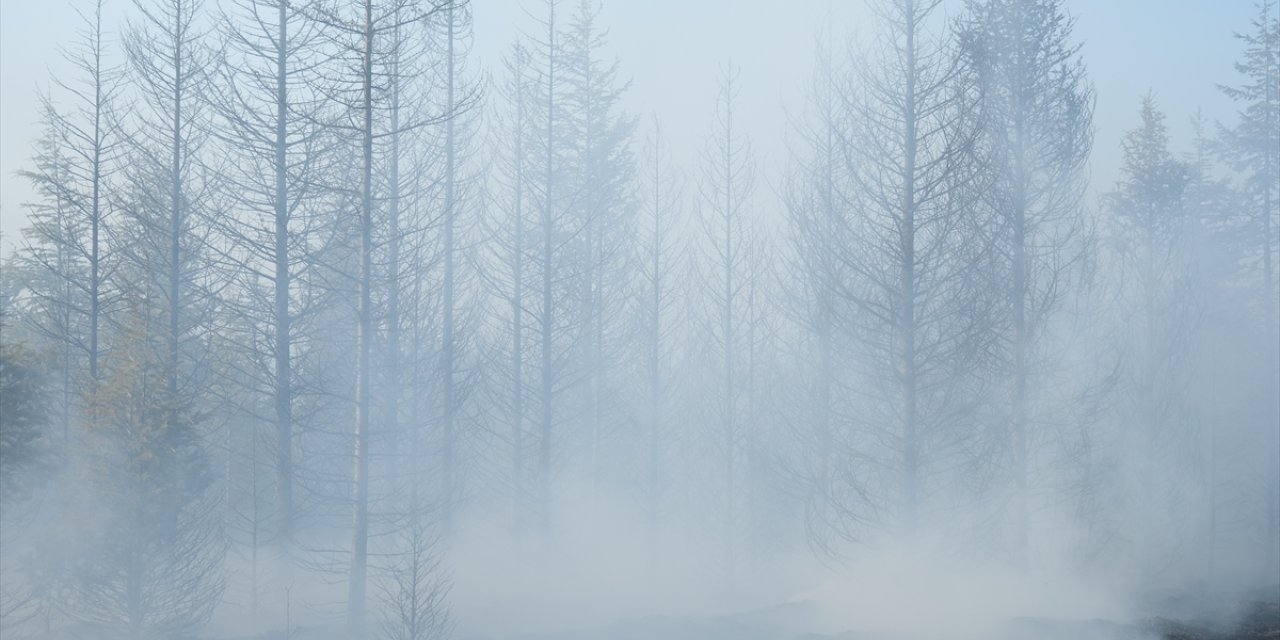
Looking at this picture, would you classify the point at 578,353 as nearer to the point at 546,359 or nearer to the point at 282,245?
the point at 546,359

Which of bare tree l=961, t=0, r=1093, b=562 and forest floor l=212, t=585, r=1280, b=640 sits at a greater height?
bare tree l=961, t=0, r=1093, b=562

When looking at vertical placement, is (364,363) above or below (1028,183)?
below

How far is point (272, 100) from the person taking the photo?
41.7 ft

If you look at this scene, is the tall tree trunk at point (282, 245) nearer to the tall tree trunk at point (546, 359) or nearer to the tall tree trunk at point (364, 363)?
the tall tree trunk at point (364, 363)

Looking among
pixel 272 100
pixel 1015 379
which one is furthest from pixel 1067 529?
pixel 272 100

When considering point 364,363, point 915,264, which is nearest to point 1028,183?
point 915,264

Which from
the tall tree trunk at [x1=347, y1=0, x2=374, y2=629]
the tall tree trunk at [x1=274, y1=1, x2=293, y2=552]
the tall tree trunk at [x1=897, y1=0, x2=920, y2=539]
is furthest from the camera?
the tall tree trunk at [x1=897, y1=0, x2=920, y2=539]

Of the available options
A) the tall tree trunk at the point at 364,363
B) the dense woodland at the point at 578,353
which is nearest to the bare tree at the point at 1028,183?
the dense woodland at the point at 578,353

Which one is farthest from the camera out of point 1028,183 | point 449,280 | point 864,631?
point 449,280

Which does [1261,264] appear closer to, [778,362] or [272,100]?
[778,362]

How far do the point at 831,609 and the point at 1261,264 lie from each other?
24.3 m

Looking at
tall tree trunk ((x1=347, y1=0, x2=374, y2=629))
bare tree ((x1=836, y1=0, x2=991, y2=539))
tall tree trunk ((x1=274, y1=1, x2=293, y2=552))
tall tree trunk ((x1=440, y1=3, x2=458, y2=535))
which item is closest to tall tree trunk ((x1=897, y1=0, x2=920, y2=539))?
bare tree ((x1=836, y1=0, x2=991, y2=539))

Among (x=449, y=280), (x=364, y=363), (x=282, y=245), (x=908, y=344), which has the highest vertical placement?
(x=449, y=280)

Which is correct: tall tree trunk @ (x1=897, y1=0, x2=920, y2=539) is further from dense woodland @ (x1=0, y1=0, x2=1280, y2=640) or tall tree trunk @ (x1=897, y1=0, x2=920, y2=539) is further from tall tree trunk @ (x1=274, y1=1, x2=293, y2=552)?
tall tree trunk @ (x1=274, y1=1, x2=293, y2=552)
